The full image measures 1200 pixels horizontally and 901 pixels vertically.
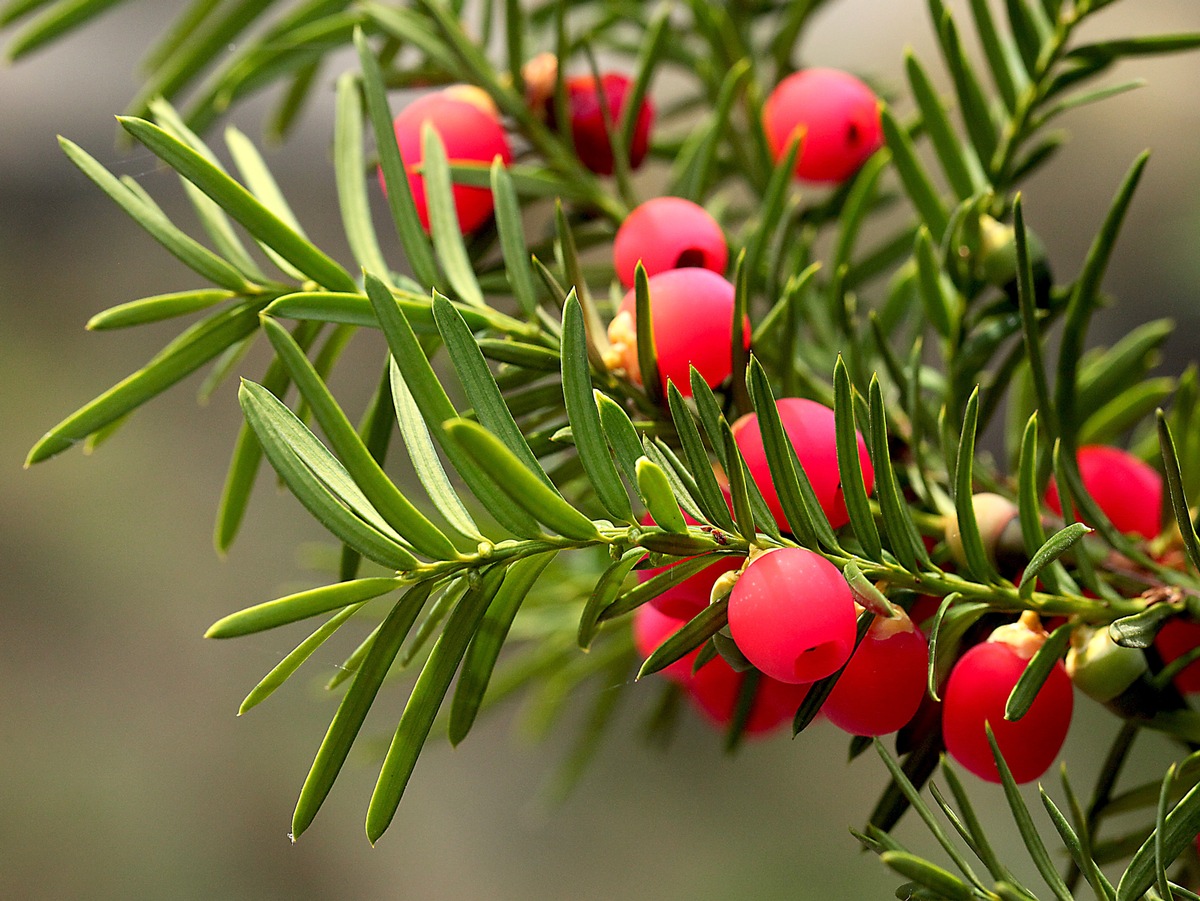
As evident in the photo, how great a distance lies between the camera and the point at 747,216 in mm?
419

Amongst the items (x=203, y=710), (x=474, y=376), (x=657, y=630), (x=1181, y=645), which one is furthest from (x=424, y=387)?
(x=203, y=710)

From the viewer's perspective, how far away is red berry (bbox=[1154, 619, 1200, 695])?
0.26 m

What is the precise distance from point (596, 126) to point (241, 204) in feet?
0.52

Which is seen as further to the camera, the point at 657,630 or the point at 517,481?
the point at 657,630

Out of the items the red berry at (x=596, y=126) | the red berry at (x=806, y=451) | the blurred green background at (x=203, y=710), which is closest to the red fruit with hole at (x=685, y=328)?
the red berry at (x=806, y=451)

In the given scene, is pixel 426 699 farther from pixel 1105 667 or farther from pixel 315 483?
pixel 1105 667

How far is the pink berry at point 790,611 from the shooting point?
17 cm

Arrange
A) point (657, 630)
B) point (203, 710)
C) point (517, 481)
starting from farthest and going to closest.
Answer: point (203, 710) < point (657, 630) < point (517, 481)

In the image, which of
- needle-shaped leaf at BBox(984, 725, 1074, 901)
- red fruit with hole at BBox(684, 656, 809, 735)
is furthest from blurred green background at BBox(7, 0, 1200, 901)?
needle-shaped leaf at BBox(984, 725, 1074, 901)

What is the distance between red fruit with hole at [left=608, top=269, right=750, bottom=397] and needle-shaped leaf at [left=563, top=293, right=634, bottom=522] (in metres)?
0.04

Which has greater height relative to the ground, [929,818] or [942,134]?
[942,134]

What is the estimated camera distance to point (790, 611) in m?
0.17

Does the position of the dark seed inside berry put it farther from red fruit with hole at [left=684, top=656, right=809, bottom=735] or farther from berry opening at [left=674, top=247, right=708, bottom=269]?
red fruit with hole at [left=684, top=656, right=809, bottom=735]

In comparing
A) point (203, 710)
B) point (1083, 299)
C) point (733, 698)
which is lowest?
point (203, 710)
